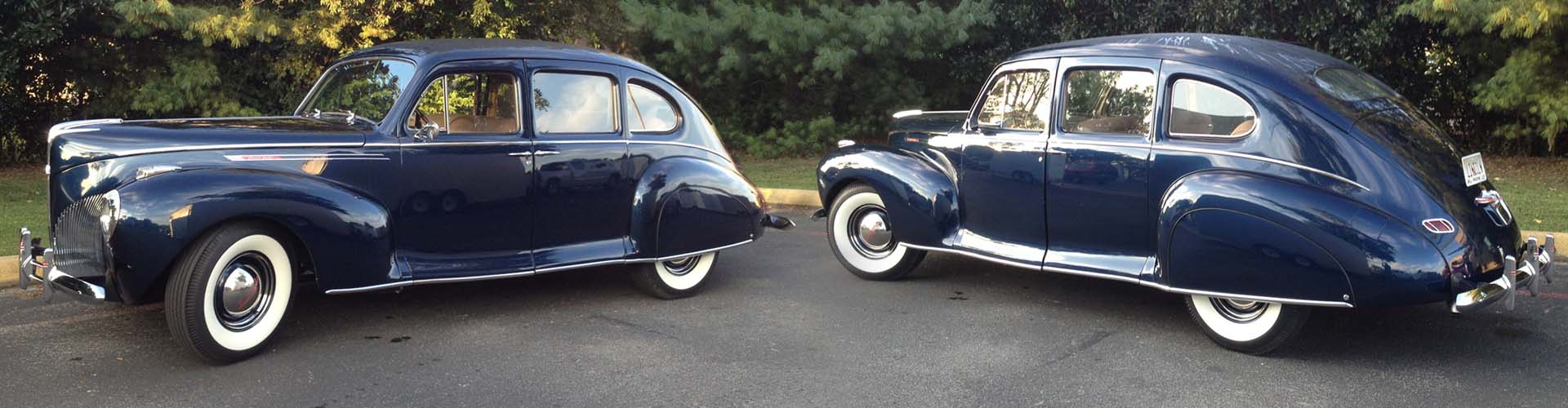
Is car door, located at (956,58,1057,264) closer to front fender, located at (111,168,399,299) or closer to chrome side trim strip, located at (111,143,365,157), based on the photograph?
front fender, located at (111,168,399,299)

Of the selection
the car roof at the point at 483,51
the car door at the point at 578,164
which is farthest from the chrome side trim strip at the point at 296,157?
the car door at the point at 578,164

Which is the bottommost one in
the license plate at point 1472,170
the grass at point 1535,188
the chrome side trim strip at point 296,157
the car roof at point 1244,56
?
the grass at point 1535,188

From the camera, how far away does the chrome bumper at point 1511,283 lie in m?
5.23

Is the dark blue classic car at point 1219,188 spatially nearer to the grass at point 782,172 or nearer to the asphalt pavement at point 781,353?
the asphalt pavement at point 781,353

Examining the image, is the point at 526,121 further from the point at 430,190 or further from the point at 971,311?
the point at 971,311

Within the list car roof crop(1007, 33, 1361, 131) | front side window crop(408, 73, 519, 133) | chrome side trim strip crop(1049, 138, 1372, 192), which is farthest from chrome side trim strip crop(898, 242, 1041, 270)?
front side window crop(408, 73, 519, 133)

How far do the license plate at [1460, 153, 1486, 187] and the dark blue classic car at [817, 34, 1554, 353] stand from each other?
14 mm

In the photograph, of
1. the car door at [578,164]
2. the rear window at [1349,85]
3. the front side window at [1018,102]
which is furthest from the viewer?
the front side window at [1018,102]

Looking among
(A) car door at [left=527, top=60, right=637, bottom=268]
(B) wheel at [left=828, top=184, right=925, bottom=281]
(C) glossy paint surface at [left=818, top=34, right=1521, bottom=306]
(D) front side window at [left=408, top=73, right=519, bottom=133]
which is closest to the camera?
(C) glossy paint surface at [left=818, top=34, right=1521, bottom=306]

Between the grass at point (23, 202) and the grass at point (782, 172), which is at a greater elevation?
the grass at point (23, 202)

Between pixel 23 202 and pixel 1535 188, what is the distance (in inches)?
553

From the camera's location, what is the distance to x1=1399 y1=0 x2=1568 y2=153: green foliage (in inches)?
429

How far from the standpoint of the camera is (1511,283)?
5.37 m

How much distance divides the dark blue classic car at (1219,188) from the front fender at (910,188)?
11 millimetres
